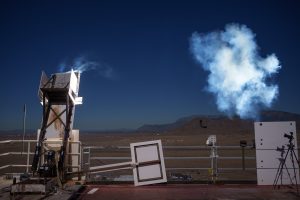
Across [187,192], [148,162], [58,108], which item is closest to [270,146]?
[187,192]

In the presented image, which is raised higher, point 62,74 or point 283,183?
point 62,74

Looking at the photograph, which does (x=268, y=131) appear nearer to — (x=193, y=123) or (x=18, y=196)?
(x=18, y=196)

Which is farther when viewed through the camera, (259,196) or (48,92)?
(48,92)

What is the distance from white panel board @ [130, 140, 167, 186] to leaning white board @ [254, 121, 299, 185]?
294 cm

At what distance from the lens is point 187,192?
10.9 meters

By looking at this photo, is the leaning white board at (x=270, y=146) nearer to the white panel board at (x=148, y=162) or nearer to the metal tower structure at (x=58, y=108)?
the white panel board at (x=148, y=162)

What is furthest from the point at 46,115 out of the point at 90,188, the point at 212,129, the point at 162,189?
the point at 212,129

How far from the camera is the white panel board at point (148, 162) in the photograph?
11.4 m

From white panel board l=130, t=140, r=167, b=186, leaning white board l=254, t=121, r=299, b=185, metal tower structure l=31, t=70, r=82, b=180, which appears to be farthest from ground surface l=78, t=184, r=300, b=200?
metal tower structure l=31, t=70, r=82, b=180

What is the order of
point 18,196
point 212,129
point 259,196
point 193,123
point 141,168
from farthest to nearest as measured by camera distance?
point 193,123, point 212,129, point 141,168, point 259,196, point 18,196

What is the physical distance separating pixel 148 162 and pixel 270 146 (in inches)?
146

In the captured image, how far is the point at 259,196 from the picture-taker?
10.3 meters

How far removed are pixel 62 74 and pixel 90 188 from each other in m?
3.48

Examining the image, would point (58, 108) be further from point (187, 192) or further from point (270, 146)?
point (270, 146)
